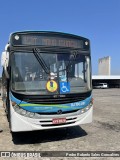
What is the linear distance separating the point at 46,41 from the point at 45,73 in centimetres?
105

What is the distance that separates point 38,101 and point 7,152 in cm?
159

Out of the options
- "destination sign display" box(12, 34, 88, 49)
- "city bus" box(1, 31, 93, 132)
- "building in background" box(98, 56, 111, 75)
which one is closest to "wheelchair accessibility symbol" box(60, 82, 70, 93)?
"city bus" box(1, 31, 93, 132)

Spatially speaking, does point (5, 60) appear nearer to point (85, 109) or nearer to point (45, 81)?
point (45, 81)

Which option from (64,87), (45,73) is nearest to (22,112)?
(45,73)

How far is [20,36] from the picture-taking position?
269 inches

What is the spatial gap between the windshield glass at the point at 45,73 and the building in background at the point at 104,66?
79.6m

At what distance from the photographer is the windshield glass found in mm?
6582

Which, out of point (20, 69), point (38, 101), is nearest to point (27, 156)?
point (38, 101)

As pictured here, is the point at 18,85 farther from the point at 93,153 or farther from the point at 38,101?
the point at 93,153

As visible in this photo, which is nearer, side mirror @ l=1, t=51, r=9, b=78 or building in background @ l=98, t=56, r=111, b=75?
side mirror @ l=1, t=51, r=9, b=78

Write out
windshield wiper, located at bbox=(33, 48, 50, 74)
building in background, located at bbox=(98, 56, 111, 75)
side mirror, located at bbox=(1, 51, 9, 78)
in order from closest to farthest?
1. windshield wiper, located at bbox=(33, 48, 50, 74)
2. side mirror, located at bbox=(1, 51, 9, 78)
3. building in background, located at bbox=(98, 56, 111, 75)

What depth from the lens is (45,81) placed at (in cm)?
→ 673

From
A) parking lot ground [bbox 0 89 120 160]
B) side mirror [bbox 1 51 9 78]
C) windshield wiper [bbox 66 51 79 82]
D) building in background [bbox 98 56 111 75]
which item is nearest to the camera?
parking lot ground [bbox 0 89 120 160]

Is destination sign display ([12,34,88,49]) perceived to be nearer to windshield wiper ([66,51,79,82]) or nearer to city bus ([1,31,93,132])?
city bus ([1,31,93,132])
